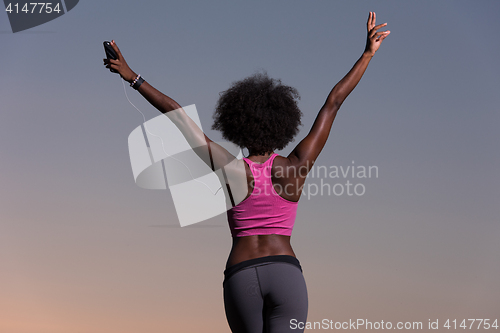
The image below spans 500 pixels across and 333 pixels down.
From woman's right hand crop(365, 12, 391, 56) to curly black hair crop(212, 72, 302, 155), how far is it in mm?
543

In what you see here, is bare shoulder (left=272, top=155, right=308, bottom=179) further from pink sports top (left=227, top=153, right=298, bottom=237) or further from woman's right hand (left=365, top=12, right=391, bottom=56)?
woman's right hand (left=365, top=12, right=391, bottom=56)

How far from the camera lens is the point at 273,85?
300 centimetres

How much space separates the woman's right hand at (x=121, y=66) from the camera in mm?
2726

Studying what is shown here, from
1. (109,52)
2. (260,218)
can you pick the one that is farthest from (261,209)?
(109,52)

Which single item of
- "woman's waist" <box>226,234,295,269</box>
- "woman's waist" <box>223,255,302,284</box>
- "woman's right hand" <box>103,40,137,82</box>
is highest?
"woman's right hand" <box>103,40,137,82</box>

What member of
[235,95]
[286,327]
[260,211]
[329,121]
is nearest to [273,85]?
[235,95]

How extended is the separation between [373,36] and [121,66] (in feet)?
5.03

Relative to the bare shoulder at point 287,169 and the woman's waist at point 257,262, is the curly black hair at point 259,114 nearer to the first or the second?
the bare shoulder at point 287,169

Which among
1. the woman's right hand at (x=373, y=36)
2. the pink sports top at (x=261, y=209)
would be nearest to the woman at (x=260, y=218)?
the pink sports top at (x=261, y=209)

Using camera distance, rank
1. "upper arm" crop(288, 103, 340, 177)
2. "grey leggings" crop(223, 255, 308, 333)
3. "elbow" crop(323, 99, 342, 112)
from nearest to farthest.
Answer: "grey leggings" crop(223, 255, 308, 333), "upper arm" crop(288, 103, 340, 177), "elbow" crop(323, 99, 342, 112)

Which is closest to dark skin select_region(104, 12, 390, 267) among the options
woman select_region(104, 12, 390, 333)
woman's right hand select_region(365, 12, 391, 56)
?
woman select_region(104, 12, 390, 333)

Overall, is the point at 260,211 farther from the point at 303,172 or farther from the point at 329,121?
the point at 329,121

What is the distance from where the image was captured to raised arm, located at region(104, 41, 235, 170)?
2.62 m

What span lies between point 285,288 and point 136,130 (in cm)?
153
